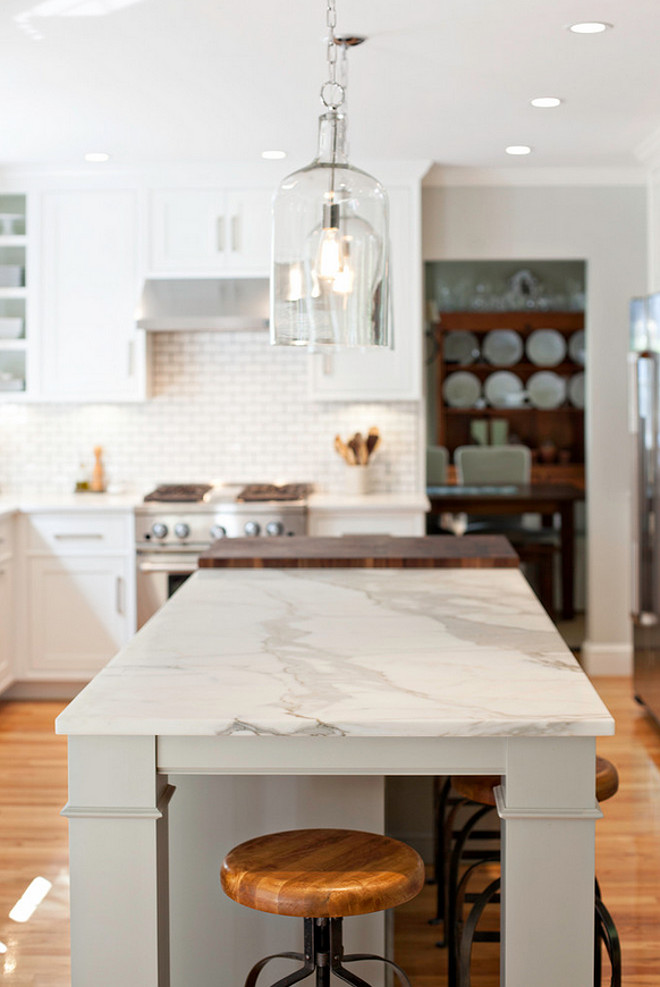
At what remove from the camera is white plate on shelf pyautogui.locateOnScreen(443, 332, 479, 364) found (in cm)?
906

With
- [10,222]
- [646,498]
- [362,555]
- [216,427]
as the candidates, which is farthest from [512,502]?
[10,222]

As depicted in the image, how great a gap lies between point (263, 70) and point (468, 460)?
3880mm

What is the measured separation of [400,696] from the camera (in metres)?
1.92

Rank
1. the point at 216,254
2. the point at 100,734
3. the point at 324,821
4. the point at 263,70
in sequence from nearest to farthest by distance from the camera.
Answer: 1. the point at 100,734
2. the point at 324,821
3. the point at 263,70
4. the point at 216,254

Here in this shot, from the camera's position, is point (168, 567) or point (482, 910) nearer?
point (482, 910)

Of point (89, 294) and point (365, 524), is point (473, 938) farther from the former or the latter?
point (89, 294)

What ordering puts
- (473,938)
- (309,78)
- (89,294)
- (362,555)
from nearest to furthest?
(473,938)
(362,555)
(309,78)
(89,294)

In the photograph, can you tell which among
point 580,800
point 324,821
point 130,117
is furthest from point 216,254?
point 580,800

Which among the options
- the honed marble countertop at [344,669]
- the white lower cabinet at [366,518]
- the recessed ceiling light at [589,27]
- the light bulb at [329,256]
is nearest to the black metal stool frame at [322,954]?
the honed marble countertop at [344,669]

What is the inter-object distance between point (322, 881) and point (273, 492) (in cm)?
365

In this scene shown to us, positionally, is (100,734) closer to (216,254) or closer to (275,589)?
(275,589)

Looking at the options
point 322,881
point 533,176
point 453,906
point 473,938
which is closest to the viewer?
point 322,881

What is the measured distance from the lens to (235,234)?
543 cm

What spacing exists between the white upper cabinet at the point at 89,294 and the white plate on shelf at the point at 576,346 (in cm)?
455
